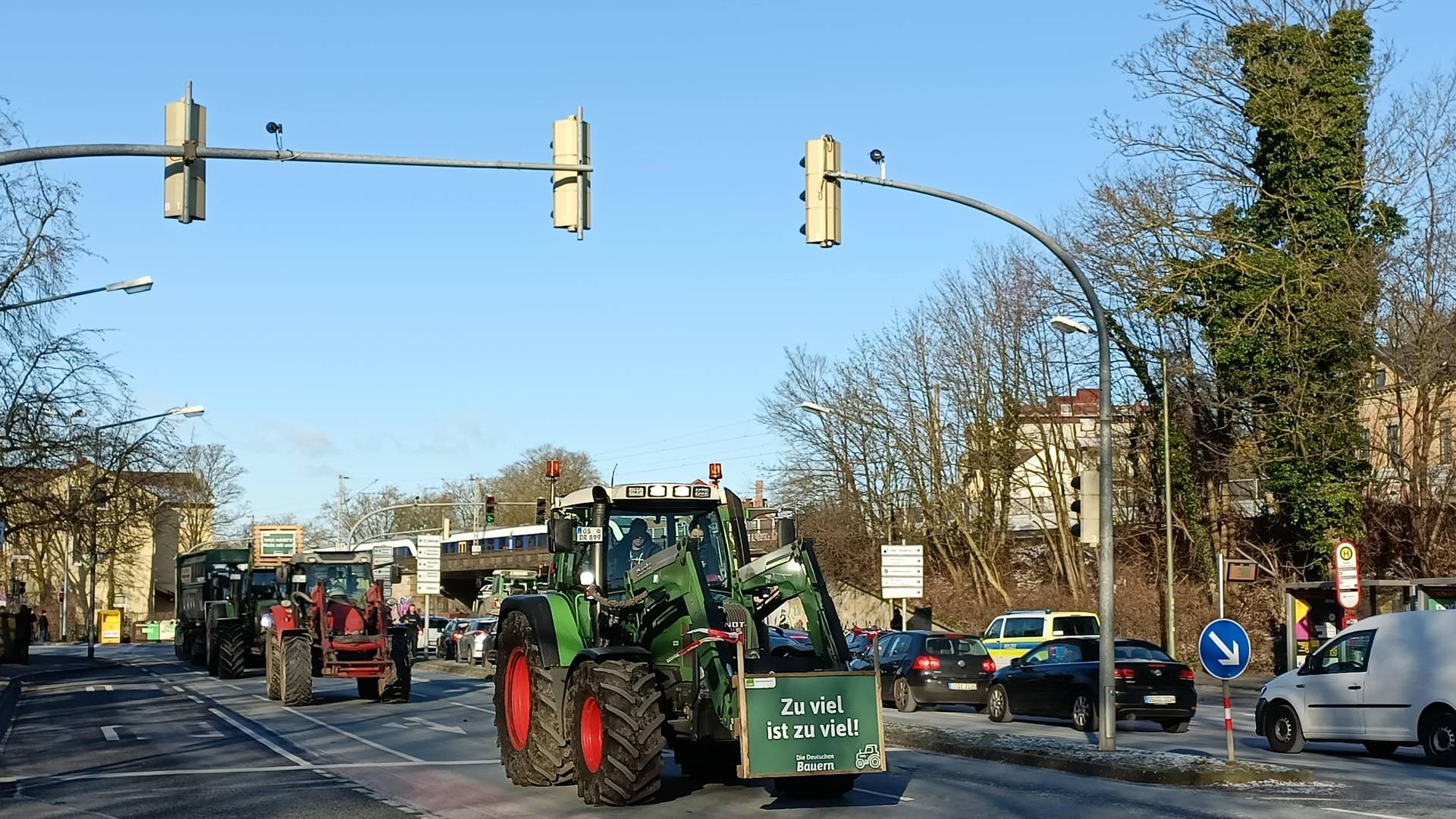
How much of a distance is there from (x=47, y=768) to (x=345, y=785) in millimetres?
4680

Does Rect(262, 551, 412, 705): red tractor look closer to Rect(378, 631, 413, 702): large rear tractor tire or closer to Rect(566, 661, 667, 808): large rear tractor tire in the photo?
Rect(378, 631, 413, 702): large rear tractor tire

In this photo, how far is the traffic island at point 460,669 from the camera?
137 feet

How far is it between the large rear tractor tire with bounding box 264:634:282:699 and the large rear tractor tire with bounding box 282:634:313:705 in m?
0.45

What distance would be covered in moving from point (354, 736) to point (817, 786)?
9785 millimetres

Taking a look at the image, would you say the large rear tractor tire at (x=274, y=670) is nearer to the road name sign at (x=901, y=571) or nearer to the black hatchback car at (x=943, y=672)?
the black hatchback car at (x=943, y=672)

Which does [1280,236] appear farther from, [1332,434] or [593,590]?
[593,590]

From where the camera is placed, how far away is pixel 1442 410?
130 feet

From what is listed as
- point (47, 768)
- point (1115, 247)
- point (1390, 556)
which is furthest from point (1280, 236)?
point (47, 768)

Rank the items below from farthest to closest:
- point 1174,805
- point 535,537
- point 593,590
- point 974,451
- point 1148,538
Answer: point 535,537 < point 974,451 < point 1148,538 < point 593,590 < point 1174,805

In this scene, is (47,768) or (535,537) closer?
(47,768)

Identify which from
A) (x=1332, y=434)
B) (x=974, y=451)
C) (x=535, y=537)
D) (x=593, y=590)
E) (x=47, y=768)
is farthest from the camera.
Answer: (x=535, y=537)

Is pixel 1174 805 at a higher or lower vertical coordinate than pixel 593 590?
lower

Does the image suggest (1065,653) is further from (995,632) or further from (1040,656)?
(995,632)

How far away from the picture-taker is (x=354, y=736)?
2198 centimetres
